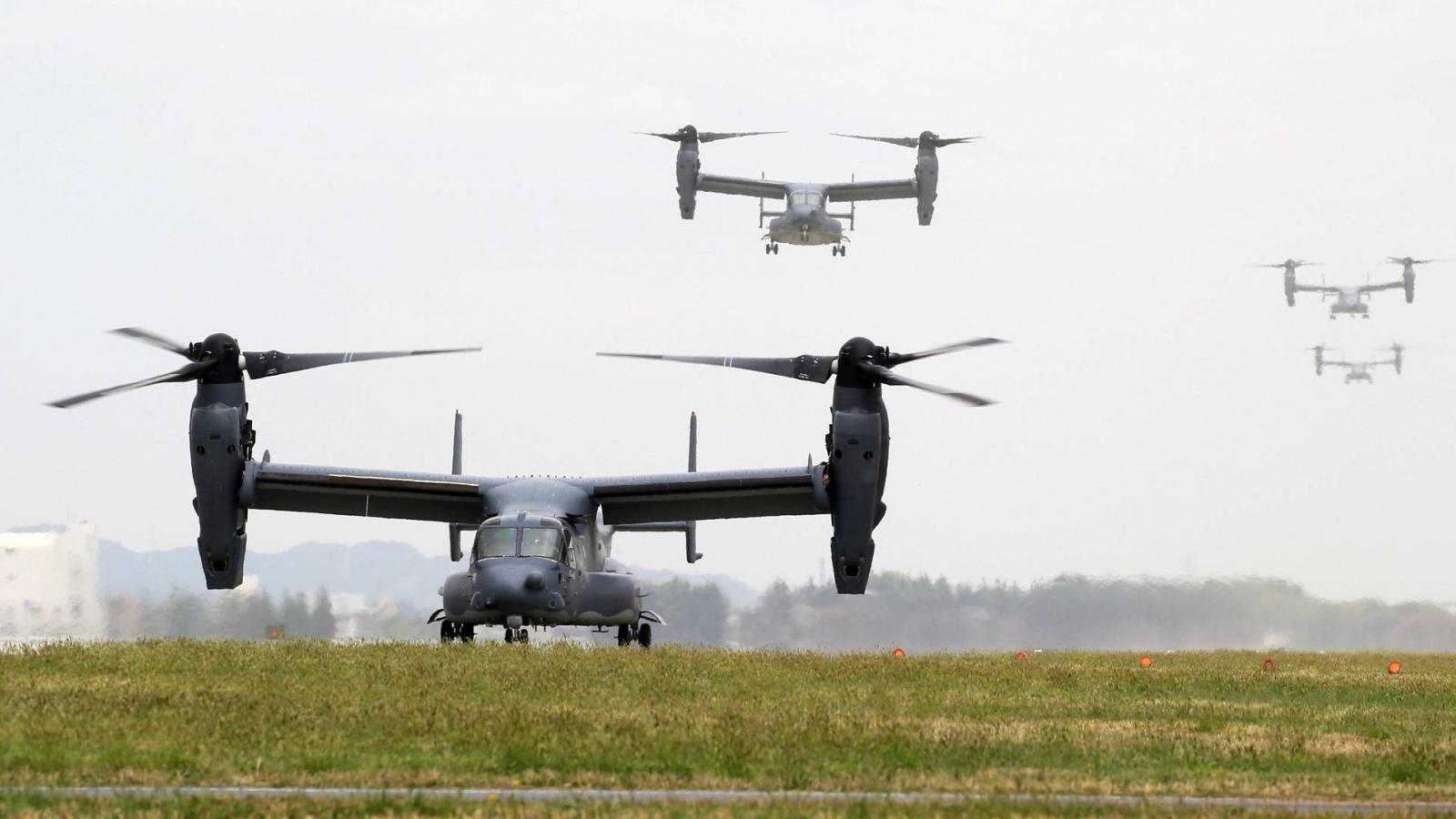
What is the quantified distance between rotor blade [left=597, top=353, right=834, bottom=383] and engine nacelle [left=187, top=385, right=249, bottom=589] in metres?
6.92

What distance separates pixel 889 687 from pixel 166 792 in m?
11.6

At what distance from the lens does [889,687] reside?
23.1 metres

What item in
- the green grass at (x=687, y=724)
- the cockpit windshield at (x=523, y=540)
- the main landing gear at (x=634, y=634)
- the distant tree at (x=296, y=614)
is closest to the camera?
the green grass at (x=687, y=724)

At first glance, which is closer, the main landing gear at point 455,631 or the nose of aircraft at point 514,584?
the nose of aircraft at point 514,584

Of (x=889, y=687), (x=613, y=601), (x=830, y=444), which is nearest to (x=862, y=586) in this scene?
(x=830, y=444)

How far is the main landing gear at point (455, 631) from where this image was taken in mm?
34050

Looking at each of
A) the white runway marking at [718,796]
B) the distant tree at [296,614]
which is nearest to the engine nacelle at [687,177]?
the distant tree at [296,614]

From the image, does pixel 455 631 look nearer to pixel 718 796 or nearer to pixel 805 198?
pixel 718 796

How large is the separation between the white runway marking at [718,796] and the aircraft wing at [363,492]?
866 inches

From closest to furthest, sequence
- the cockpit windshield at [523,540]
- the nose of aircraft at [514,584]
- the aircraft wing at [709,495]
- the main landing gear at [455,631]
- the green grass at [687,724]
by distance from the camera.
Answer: the green grass at [687,724] → the nose of aircraft at [514,584] → the cockpit windshield at [523,540] → the main landing gear at [455,631] → the aircraft wing at [709,495]

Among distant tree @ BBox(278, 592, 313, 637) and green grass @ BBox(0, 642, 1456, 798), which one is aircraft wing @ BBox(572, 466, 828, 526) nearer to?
green grass @ BBox(0, 642, 1456, 798)

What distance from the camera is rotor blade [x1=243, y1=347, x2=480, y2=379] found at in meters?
35.5

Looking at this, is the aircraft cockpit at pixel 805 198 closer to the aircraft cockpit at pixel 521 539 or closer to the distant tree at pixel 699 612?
the distant tree at pixel 699 612

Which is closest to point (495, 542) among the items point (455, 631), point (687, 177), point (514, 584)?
point (514, 584)
